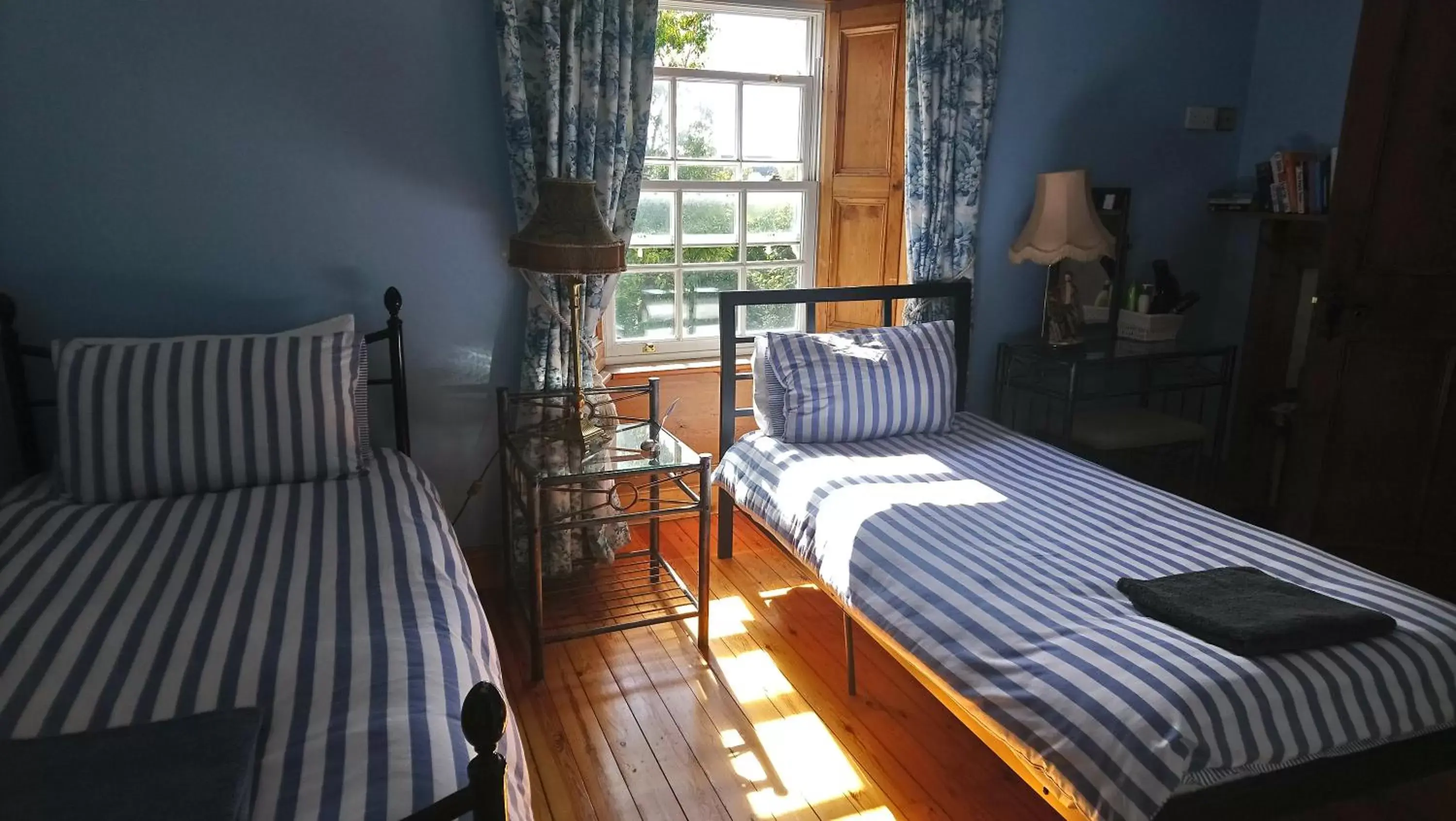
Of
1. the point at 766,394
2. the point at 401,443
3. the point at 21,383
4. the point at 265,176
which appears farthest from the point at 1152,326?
the point at 21,383

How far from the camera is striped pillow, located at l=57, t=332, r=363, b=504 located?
2111mm

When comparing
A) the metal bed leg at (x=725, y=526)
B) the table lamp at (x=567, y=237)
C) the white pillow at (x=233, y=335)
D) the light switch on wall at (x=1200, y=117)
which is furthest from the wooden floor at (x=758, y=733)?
the light switch on wall at (x=1200, y=117)

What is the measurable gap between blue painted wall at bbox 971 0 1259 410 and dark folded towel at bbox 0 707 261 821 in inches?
118

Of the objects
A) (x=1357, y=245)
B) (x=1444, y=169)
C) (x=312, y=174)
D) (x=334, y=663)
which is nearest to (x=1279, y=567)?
(x=1357, y=245)

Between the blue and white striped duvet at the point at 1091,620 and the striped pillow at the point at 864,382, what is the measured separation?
0.17 meters

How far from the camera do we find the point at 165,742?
1.18 m

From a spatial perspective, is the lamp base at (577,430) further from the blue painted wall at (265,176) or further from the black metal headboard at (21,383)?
the black metal headboard at (21,383)

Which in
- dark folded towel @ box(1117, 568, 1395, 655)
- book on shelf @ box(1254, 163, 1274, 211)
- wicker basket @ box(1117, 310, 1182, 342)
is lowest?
dark folded towel @ box(1117, 568, 1395, 655)

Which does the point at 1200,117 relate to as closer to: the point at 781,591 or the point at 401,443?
the point at 781,591

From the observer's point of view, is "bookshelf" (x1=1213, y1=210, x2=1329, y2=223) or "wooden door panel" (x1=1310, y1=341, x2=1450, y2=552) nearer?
"wooden door panel" (x1=1310, y1=341, x2=1450, y2=552)

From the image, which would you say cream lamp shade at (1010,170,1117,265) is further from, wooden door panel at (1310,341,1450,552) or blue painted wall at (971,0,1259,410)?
wooden door panel at (1310,341,1450,552)

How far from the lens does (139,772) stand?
112 cm

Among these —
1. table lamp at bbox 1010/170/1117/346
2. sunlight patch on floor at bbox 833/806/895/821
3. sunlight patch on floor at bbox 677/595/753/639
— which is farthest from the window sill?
sunlight patch on floor at bbox 833/806/895/821

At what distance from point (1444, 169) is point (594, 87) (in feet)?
8.16
